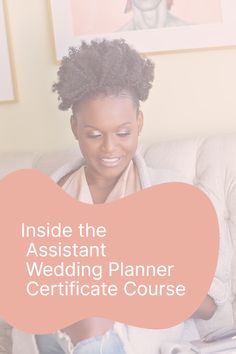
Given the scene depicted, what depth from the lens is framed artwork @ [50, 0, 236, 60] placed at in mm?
1350

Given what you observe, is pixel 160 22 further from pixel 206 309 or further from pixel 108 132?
pixel 206 309

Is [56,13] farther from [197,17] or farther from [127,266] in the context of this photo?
[127,266]

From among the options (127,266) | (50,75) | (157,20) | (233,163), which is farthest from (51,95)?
(127,266)

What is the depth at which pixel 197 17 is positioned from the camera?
4.43 feet


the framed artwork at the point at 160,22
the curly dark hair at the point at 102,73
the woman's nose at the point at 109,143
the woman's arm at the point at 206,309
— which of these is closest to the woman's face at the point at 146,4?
the framed artwork at the point at 160,22

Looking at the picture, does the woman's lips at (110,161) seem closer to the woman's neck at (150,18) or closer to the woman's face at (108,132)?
the woman's face at (108,132)

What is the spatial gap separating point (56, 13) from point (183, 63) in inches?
12.5

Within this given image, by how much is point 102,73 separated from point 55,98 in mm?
369

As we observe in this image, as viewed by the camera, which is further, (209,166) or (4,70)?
(4,70)
